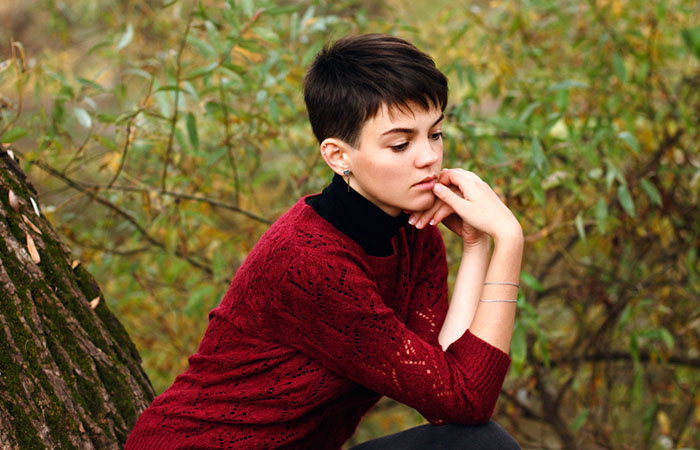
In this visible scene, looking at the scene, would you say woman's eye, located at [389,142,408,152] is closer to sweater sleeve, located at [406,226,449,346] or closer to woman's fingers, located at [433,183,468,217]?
woman's fingers, located at [433,183,468,217]

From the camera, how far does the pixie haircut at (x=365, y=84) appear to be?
1414 mm

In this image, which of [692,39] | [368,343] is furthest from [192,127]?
[692,39]

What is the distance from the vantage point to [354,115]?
144 centimetres

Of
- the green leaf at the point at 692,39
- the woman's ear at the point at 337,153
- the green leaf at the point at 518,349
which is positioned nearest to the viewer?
the woman's ear at the point at 337,153

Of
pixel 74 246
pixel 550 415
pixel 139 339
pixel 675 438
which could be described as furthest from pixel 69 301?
pixel 675 438

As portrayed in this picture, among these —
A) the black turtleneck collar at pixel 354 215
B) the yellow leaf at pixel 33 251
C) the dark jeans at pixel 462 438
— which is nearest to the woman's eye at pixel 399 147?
the black turtleneck collar at pixel 354 215

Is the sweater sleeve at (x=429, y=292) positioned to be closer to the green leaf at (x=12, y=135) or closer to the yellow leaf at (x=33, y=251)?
the yellow leaf at (x=33, y=251)

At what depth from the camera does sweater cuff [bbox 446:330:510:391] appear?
4.66ft

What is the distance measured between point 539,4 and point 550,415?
1.82 m

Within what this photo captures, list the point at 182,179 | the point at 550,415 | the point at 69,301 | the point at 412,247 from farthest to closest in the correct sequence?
the point at 550,415 < the point at 182,179 < the point at 412,247 < the point at 69,301

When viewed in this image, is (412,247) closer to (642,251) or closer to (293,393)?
(293,393)

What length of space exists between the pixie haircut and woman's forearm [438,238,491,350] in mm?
380

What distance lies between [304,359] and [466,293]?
1.45ft

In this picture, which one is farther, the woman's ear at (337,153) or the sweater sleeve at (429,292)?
the sweater sleeve at (429,292)
